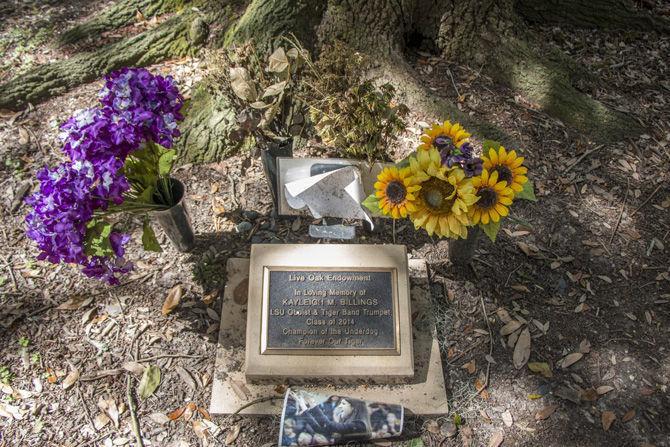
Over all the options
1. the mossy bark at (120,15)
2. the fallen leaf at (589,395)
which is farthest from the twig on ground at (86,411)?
the mossy bark at (120,15)

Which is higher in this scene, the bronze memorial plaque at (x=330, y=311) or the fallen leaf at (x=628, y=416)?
the bronze memorial plaque at (x=330, y=311)

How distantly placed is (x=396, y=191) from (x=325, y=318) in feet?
2.56

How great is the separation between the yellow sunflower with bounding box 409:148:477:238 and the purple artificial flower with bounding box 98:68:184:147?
122cm

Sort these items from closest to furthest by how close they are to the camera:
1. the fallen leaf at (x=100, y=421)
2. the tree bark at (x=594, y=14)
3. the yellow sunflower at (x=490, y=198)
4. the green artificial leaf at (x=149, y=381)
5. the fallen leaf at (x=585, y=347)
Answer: the yellow sunflower at (x=490, y=198) < the fallen leaf at (x=100, y=421) < the green artificial leaf at (x=149, y=381) < the fallen leaf at (x=585, y=347) < the tree bark at (x=594, y=14)

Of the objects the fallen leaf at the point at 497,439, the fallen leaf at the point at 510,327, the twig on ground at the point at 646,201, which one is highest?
the twig on ground at the point at 646,201

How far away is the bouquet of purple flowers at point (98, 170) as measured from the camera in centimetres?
215

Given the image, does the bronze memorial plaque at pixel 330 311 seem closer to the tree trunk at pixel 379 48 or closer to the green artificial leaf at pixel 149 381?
the green artificial leaf at pixel 149 381

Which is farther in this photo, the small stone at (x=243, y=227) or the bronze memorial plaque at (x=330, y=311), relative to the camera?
the small stone at (x=243, y=227)

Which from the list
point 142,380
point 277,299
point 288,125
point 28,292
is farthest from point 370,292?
point 28,292

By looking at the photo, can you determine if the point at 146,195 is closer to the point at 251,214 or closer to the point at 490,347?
the point at 251,214

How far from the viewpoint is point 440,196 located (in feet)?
7.94

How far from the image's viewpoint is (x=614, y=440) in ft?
8.21

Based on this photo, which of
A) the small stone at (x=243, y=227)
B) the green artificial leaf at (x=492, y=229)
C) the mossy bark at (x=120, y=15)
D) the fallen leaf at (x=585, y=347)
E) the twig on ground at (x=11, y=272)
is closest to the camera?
the green artificial leaf at (x=492, y=229)

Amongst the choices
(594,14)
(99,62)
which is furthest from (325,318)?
(594,14)
